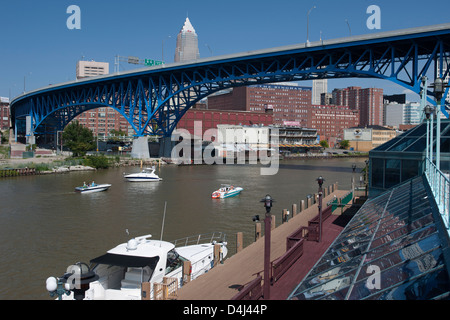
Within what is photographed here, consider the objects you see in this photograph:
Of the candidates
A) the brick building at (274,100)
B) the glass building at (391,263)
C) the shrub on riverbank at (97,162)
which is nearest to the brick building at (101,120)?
the brick building at (274,100)

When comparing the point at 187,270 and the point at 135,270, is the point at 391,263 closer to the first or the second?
the point at 187,270

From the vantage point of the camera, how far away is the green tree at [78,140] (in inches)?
2852

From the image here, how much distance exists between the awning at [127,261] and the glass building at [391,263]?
579 cm

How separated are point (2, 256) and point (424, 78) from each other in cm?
1812

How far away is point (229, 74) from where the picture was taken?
61750mm

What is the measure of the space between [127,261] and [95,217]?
1494 centimetres

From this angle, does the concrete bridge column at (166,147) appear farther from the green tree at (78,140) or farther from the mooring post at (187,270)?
the mooring post at (187,270)

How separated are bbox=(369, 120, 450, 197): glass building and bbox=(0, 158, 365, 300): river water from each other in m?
6.96

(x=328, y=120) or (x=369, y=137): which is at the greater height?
(x=328, y=120)

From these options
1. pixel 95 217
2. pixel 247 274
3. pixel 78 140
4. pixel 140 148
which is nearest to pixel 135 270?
pixel 247 274

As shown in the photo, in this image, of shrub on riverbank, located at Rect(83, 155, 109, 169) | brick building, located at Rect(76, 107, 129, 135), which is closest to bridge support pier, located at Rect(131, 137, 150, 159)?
shrub on riverbank, located at Rect(83, 155, 109, 169)

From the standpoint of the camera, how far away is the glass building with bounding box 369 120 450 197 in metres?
16.8

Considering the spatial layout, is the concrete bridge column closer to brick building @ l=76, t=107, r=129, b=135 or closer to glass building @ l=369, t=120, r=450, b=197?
glass building @ l=369, t=120, r=450, b=197

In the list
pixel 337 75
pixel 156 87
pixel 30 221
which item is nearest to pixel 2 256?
pixel 30 221
